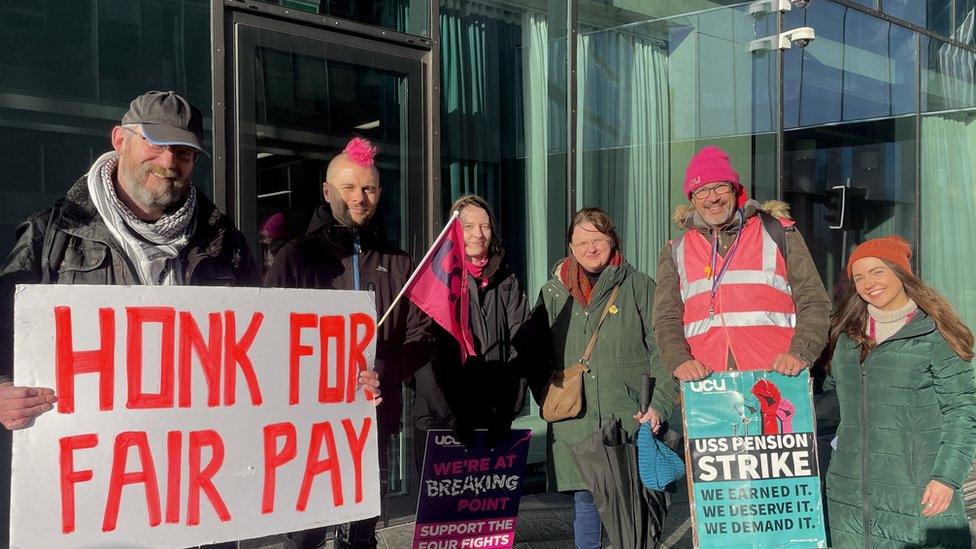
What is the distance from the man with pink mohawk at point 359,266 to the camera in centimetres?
331

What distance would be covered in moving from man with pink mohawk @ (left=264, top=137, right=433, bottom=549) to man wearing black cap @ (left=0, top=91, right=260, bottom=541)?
21.7 inches

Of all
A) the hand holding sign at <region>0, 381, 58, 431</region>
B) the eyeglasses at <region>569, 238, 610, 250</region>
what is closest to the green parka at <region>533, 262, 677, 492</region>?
the eyeglasses at <region>569, 238, 610, 250</region>

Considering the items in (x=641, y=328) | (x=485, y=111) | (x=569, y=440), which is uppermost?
(x=485, y=111)

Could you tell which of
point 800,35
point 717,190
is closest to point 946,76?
point 800,35

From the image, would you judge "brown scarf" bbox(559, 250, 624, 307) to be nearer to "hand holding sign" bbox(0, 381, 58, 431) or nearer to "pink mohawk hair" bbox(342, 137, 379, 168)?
"pink mohawk hair" bbox(342, 137, 379, 168)

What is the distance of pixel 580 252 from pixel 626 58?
3648 mm

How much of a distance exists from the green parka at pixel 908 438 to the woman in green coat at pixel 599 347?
2.56 ft

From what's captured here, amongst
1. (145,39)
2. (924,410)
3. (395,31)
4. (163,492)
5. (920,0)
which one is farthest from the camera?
(920,0)

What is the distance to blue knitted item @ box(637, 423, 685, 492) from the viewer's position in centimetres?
380

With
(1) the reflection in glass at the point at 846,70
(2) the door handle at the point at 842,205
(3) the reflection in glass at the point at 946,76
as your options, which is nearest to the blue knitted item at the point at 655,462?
(1) the reflection in glass at the point at 846,70

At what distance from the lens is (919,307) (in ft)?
11.5

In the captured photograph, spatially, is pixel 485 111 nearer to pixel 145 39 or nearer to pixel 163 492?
pixel 145 39

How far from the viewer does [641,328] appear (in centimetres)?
402

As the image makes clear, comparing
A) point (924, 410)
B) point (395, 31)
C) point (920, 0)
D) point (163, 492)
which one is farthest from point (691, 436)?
point (920, 0)
